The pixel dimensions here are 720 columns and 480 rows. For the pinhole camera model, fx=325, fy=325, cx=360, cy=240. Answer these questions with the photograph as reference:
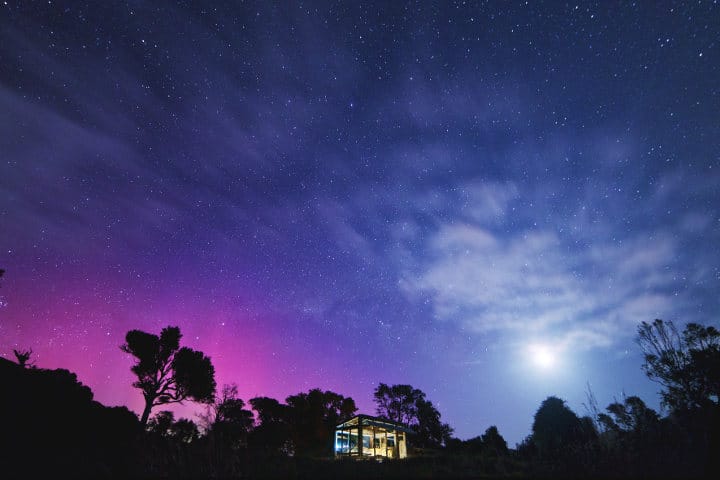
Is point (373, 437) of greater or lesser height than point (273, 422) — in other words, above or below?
below

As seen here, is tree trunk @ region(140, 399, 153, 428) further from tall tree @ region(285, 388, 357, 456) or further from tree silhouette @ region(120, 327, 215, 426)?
tall tree @ region(285, 388, 357, 456)

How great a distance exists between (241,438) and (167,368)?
107 feet

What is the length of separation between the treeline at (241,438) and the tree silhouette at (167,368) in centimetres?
10

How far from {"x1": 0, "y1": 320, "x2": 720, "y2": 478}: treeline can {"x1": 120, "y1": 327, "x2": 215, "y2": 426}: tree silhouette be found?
0.10m

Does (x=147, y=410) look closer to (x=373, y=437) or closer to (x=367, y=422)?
(x=367, y=422)

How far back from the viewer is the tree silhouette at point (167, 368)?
33250mm

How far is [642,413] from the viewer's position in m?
8.81

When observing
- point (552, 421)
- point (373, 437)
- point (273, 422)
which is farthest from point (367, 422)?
point (273, 422)

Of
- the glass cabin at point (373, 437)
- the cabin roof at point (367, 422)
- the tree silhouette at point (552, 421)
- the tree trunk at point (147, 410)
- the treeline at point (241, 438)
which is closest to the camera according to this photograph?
the treeline at point (241, 438)

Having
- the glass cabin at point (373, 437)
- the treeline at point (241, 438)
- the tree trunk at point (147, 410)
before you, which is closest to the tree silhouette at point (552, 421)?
the treeline at point (241, 438)

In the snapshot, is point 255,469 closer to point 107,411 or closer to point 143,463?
point 143,463

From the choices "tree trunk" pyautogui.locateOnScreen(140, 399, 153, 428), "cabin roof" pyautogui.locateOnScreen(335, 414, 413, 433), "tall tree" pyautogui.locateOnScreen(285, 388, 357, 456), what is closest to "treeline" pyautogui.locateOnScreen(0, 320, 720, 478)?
"tree trunk" pyautogui.locateOnScreen(140, 399, 153, 428)

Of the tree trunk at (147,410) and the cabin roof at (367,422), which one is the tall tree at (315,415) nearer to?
the cabin roof at (367,422)

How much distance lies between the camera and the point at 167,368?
34375 millimetres
